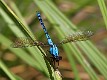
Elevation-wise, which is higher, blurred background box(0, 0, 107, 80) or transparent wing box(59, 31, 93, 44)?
blurred background box(0, 0, 107, 80)

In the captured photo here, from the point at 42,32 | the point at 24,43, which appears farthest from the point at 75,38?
the point at 42,32

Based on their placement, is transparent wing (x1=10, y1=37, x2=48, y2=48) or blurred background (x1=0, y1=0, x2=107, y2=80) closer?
transparent wing (x1=10, y1=37, x2=48, y2=48)

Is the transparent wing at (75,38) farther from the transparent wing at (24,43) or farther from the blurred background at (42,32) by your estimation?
the blurred background at (42,32)

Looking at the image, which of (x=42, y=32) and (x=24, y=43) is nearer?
(x=24, y=43)

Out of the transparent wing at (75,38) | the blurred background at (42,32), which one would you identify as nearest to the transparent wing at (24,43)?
the transparent wing at (75,38)

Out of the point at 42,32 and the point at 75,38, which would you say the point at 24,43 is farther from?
the point at 42,32

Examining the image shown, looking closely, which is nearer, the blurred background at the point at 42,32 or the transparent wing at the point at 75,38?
the transparent wing at the point at 75,38

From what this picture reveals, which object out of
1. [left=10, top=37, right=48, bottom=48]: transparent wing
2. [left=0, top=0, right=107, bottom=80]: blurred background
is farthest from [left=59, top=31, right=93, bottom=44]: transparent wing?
[left=0, top=0, right=107, bottom=80]: blurred background

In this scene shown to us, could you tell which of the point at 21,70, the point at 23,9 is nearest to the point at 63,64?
the point at 21,70

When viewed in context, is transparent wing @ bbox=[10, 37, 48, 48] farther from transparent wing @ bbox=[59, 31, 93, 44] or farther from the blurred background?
the blurred background

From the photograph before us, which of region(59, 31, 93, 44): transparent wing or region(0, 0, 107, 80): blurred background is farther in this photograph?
region(0, 0, 107, 80): blurred background

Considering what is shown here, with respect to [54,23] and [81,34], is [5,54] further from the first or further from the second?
[81,34]
